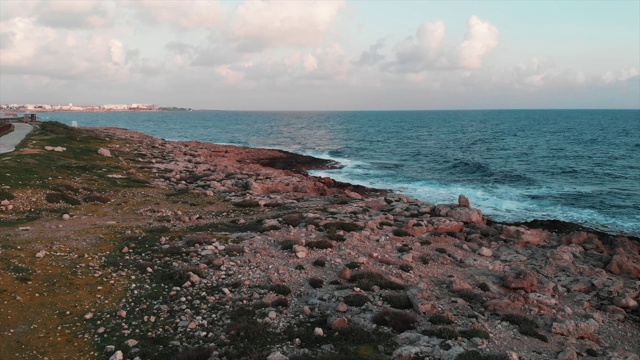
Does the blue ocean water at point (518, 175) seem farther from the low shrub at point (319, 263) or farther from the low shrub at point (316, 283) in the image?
the low shrub at point (316, 283)

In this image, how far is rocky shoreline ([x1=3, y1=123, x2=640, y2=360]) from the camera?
13.6m

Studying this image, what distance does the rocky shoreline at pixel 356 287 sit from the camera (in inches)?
537

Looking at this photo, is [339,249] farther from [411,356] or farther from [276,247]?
[411,356]

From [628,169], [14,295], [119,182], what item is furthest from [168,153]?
[628,169]

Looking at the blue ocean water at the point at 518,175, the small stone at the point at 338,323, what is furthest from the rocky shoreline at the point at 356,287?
the blue ocean water at the point at 518,175

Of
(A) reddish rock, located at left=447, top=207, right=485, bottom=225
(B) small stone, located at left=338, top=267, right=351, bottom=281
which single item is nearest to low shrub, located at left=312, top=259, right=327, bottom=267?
(B) small stone, located at left=338, top=267, right=351, bottom=281

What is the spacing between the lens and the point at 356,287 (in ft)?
57.4

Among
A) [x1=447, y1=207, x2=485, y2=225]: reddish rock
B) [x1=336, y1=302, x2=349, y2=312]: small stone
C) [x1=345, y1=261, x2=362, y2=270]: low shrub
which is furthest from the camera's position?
[x1=447, y1=207, x2=485, y2=225]: reddish rock

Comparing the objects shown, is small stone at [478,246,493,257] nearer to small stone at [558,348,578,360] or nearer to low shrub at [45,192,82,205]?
small stone at [558,348,578,360]

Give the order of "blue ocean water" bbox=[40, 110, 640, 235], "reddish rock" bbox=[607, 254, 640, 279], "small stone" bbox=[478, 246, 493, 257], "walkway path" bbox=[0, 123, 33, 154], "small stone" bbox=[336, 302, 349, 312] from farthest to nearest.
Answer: "blue ocean water" bbox=[40, 110, 640, 235] → "walkway path" bbox=[0, 123, 33, 154] → "small stone" bbox=[478, 246, 493, 257] → "reddish rock" bbox=[607, 254, 640, 279] → "small stone" bbox=[336, 302, 349, 312]

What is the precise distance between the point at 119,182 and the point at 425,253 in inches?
1011

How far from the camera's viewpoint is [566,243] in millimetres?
27719

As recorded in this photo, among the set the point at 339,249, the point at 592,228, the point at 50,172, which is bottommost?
the point at 592,228

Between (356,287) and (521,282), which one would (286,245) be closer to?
(356,287)
